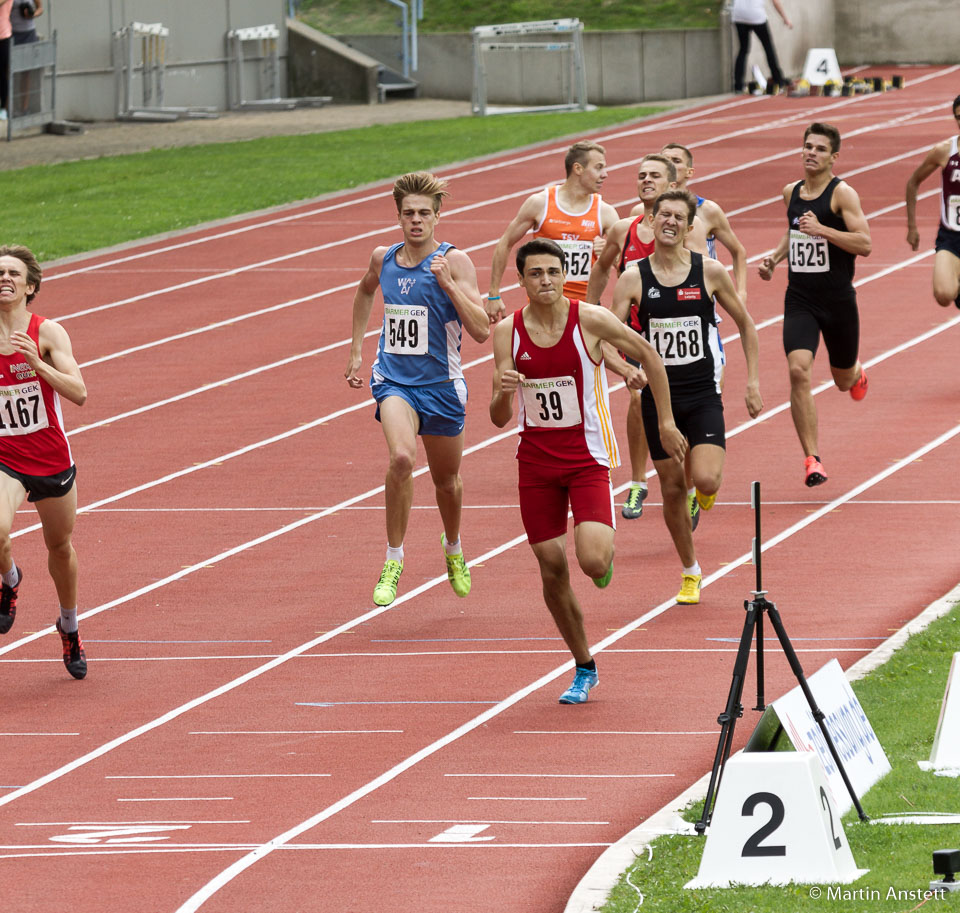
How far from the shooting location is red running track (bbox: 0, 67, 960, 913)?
7.34m

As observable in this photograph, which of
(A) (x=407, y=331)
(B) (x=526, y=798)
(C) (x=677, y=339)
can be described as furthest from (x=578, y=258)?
(B) (x=526, y=798)

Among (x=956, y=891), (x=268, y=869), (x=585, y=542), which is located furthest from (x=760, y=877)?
(x=585, y=542)

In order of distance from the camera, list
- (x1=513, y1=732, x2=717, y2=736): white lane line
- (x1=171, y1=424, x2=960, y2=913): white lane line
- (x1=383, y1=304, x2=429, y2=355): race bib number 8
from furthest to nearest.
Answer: (x1=383, y1=304, x2=429, y2=355): race bib number 8, (x1=513, y1=732, x2=717, y2=736): white lane line, (x1=171, y1=424, x2=960, y2=913): white lane line

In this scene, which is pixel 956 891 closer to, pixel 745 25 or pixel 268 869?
pixel 268 869

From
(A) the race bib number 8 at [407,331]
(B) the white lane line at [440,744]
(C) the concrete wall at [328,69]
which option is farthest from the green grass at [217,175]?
(A) the race bib number 8 at [407,331]

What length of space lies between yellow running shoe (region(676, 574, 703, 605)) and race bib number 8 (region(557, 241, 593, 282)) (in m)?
3.34

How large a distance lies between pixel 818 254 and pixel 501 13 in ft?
109

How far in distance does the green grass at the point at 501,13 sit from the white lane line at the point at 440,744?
31.5 metres

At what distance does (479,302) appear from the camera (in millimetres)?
10641

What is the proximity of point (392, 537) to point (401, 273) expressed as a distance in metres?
1.36

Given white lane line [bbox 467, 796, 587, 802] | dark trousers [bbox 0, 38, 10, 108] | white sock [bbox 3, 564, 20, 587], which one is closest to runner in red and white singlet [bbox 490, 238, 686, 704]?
white lane line [bbox 467, 796, 587, 802]

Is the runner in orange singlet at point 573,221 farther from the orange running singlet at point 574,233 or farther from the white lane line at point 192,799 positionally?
the white lane line at point 192,799

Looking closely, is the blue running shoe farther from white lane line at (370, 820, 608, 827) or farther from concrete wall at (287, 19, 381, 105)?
concrete wall at (287, 19, 381, 105)

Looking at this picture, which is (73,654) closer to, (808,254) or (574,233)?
(574,233)
